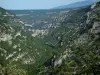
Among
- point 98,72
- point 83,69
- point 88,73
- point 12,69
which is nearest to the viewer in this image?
point 12,69

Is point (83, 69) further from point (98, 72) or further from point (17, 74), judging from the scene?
→ point (17, 74)

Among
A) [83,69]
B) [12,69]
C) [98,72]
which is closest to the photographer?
[12,69]

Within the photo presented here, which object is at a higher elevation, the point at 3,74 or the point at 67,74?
the point at 3,74

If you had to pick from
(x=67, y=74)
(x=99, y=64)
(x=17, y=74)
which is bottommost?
(x=67, y=74)

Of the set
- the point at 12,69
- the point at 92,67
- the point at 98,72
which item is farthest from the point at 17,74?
the point at 92,67

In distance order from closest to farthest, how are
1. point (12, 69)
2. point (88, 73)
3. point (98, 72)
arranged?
point (12, 69) → point (98, 72) → point (88, 73)

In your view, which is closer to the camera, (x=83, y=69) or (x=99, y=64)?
(x=99, y=64)

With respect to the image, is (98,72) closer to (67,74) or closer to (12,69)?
(67,74)

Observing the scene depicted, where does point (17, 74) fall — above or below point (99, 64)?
above

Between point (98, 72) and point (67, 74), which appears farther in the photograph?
point (67, 74)
